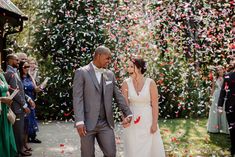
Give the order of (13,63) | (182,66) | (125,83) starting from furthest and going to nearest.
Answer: (182,66)
(13,63)
(125,83)

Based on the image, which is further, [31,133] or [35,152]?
[31,133]

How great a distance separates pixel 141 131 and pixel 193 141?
4.11 m

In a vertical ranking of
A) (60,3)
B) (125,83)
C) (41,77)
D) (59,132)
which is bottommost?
(59,132)

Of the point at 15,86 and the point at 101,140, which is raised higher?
the point at 15,86

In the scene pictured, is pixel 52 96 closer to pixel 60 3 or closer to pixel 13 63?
pixel 60 3

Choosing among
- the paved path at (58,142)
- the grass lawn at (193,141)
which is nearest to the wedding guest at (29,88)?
the paved path at (58,142)

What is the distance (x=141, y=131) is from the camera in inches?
254

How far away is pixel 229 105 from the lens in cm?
839

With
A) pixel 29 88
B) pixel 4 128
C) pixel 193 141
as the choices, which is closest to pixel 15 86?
pixel 4 128

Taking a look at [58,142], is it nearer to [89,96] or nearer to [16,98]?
[16,98]

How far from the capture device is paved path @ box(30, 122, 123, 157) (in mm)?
8797

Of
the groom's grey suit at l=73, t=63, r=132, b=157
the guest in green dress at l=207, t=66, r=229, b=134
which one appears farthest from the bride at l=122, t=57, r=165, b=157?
the guest in green dress at l=207, t=66, r=229, b=134

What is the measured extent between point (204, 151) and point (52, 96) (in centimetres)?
853

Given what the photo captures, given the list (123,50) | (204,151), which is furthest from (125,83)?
(123,50)
